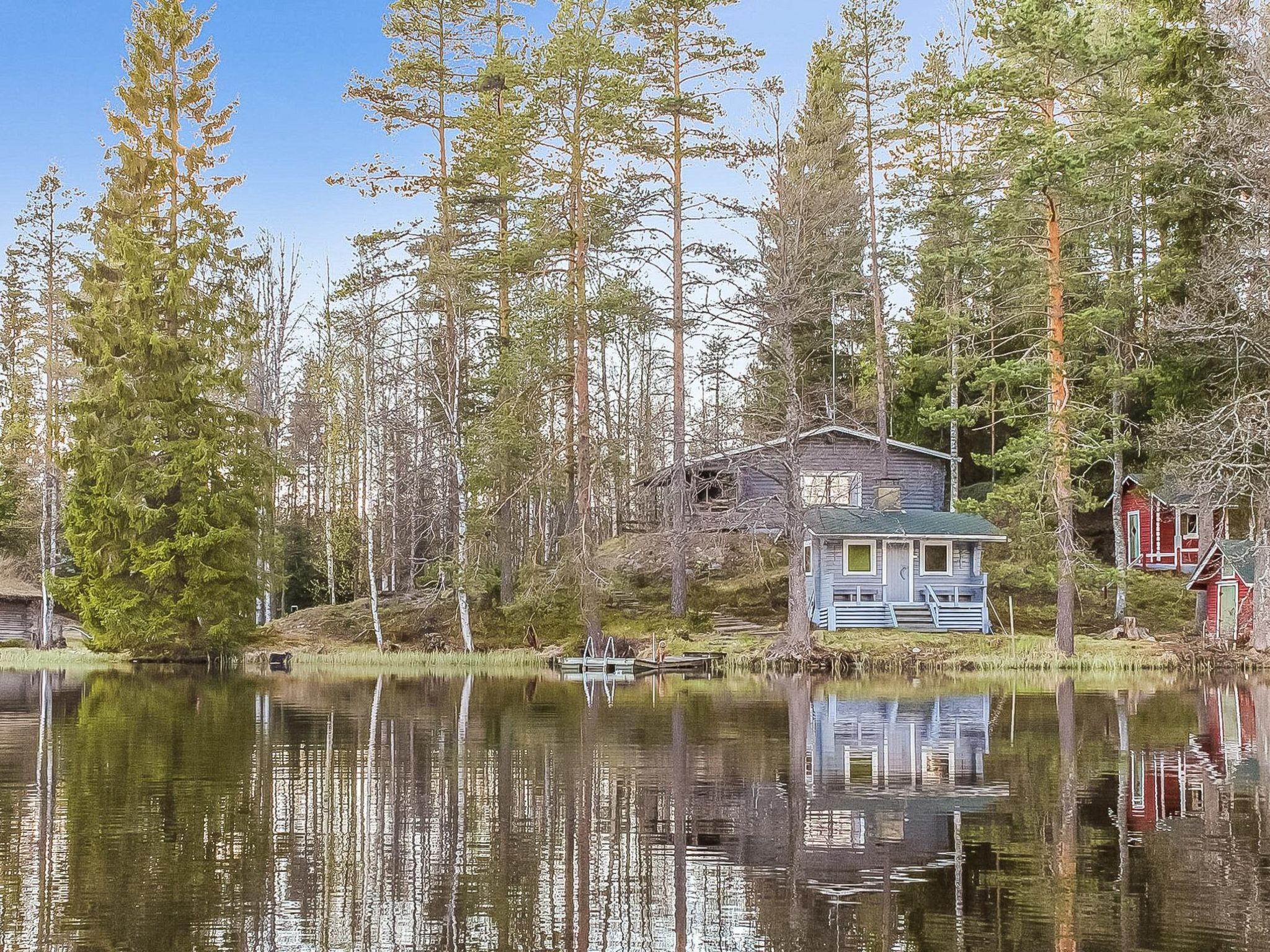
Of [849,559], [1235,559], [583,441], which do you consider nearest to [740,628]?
[849,559]

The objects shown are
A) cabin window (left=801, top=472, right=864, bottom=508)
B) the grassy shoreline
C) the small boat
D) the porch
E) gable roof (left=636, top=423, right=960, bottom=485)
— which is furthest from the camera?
cabin window (left=801, top=472, right=864, bottom=508)

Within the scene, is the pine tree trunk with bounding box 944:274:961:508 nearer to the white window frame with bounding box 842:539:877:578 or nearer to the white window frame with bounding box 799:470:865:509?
the white window frame with bounding box 842:539:877:578

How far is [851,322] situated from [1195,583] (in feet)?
72.7

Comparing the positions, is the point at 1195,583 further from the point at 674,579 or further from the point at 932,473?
the point at 674,579

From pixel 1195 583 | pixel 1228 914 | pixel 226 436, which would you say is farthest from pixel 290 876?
pixel 1195 583

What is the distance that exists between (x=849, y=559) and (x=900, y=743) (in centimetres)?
2782

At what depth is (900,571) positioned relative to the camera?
4547cm

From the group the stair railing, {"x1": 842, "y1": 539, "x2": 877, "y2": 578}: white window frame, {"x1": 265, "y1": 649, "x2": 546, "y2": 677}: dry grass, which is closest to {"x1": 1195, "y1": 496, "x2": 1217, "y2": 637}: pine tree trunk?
the stair railing

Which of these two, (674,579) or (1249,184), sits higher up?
(1249,184)

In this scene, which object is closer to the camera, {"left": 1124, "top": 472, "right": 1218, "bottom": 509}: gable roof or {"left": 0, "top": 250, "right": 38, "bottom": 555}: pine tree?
{"left": 1124, "top": 472, "right": 1218, "bottom": 509}: gable roof

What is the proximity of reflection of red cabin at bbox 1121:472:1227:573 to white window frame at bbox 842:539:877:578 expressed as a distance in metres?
10.5

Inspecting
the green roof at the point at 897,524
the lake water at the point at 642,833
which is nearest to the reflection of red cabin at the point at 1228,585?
the green roof at the point at 897,524

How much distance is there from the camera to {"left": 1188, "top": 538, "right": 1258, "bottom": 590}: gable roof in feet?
126

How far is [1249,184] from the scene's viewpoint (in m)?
32.3
